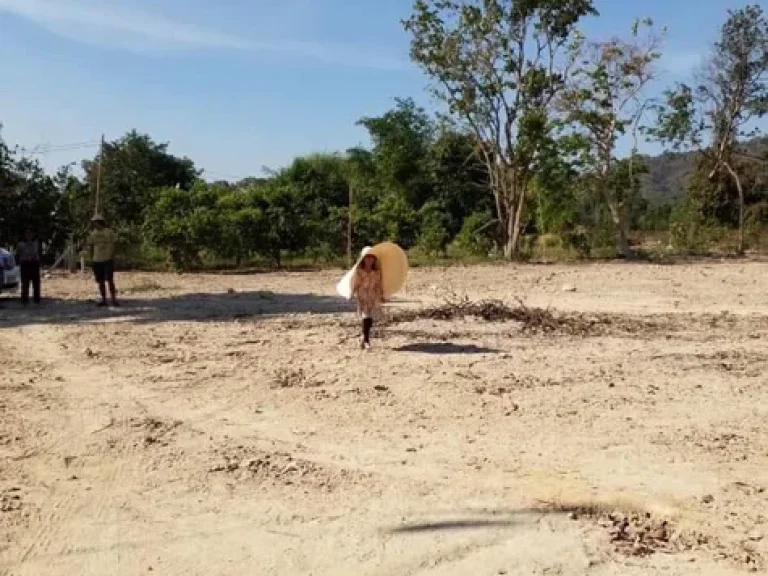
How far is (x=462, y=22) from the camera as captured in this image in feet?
91.6

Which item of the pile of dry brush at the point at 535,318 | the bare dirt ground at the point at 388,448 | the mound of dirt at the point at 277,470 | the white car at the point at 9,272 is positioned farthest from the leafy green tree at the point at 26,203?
the mound of dirt at the point at 277,470

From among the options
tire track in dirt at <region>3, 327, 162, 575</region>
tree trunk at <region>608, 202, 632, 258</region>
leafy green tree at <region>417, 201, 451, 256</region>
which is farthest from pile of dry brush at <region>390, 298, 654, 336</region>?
tree trunk at <region>608, 202, 632, 258</region>

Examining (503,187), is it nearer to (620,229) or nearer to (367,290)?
(620,229)

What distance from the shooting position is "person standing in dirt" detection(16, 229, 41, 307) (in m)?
15.7

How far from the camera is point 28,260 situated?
621 inches

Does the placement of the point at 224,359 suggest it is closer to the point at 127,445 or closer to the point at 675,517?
the point at 127,445

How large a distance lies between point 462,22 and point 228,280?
37.2ft

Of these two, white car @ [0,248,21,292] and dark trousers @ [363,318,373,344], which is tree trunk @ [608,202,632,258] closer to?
white car @ [0,248,21,292]

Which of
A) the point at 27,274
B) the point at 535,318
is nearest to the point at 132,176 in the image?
the point at 27,274

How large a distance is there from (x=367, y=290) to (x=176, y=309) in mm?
5830

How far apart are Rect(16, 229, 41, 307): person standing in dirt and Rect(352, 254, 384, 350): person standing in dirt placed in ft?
25.1

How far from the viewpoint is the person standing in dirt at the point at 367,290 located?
1063 centimetres

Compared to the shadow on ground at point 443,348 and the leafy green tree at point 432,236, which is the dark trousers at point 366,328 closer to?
the shadow on ground at point 443,348

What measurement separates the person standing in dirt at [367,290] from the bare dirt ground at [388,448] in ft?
1.22
